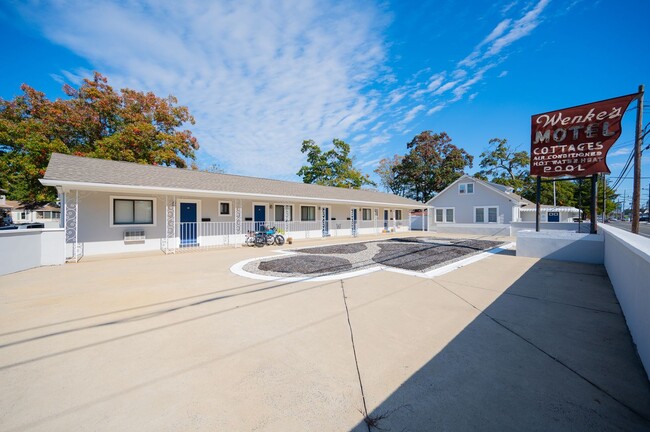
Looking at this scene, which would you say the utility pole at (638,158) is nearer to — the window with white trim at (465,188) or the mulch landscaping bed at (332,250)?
the mulch landscaping bed at (332,250)

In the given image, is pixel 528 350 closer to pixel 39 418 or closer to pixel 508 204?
pixel 39 418

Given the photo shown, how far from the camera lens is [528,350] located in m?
3.13

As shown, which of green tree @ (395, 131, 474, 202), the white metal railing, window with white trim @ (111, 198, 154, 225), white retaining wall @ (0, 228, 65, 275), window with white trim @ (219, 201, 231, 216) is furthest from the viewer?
green tree @ (395, 131, 474, 202)

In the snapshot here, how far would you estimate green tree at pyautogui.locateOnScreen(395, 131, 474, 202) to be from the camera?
37.1m

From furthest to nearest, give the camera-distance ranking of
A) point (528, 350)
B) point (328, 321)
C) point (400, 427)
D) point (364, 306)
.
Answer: point (364, 306)
point (328, 321)
point (528, 350)
point (400, 427)

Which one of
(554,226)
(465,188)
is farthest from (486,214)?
(554,226)

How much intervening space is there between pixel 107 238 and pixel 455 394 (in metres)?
12.6

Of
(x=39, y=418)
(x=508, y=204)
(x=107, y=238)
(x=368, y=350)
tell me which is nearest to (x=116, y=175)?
(x=107, y=238)

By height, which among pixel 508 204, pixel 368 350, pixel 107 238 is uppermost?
pixel 508 204

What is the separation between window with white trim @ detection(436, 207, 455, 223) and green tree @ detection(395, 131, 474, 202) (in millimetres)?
9951

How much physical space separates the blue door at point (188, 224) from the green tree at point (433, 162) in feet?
105

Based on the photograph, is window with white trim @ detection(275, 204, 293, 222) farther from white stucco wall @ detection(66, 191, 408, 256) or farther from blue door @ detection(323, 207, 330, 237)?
blue door @ detection(323, 207, 330, 237)

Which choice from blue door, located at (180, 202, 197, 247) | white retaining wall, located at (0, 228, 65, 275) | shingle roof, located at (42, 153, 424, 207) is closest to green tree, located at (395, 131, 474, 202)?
shingle roof, located at (42, 153, 424, 207)

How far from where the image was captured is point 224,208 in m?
13.7
